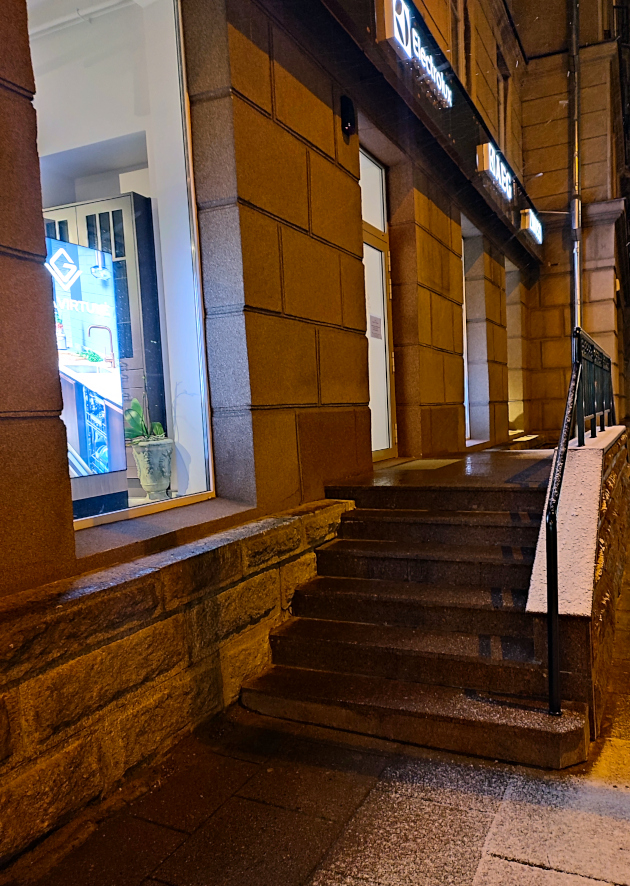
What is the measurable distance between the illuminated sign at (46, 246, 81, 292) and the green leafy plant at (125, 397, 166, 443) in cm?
88

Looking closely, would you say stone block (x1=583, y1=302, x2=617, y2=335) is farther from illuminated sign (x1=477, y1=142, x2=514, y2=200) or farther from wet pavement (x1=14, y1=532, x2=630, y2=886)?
wet pavement (x1=14, y1=532, x2=630, y2=886)

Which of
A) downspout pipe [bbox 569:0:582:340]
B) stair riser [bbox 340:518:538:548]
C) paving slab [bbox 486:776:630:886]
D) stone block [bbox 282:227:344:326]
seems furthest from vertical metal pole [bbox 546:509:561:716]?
downspout pipe [bbox 569:0:582:340]

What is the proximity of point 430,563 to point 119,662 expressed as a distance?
2.02 meters

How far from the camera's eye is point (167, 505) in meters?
4.28

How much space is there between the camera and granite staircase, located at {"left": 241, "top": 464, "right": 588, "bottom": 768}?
3123 millimetres

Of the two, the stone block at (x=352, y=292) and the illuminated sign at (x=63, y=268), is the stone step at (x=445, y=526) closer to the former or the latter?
the stone block at (x=352, y=292)

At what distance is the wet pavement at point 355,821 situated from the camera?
2.31m

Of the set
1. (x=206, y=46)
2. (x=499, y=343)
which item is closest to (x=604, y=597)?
(x=206, y=46)

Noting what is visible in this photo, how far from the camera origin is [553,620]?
10.0 feet

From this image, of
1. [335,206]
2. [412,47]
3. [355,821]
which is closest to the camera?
[355,821]

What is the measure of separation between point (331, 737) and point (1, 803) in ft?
5.07

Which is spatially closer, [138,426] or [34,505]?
[34,505]

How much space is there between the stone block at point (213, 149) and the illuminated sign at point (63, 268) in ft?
3.31

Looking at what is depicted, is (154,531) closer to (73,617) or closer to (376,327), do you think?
(73,617)
